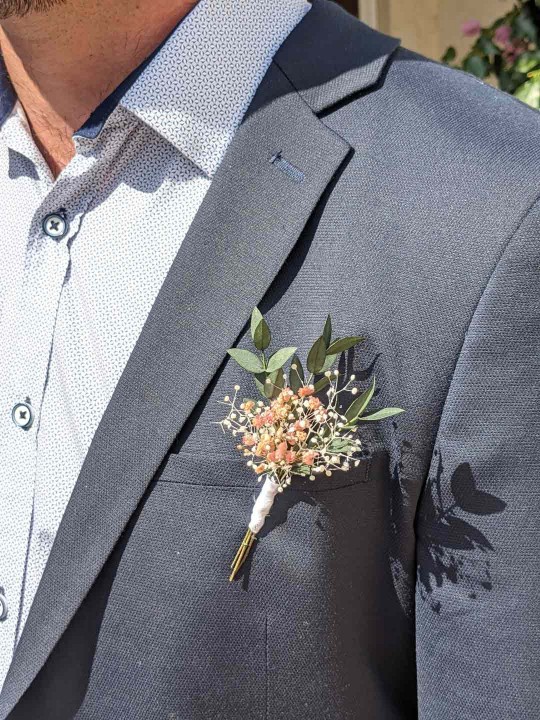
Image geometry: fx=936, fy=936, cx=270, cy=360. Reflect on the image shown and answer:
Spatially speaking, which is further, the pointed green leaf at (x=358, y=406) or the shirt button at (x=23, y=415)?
the shirt button at (x=23, y=415)

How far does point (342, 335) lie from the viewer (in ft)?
3.48

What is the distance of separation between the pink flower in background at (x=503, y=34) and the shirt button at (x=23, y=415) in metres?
2.39

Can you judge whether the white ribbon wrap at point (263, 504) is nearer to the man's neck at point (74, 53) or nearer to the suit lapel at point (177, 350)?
the suit lapel at point (177, 350)

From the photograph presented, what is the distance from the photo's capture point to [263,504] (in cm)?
105

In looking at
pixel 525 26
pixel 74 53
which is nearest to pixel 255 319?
pixel 74 53

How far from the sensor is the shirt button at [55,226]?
1.25 metres

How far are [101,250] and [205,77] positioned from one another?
261mm

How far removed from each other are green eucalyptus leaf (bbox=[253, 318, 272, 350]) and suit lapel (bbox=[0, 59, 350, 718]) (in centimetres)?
5

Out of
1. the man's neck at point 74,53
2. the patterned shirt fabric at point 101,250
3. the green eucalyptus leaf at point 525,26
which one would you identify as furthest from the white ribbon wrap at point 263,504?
the green eucalyptus leaf at point 525,26

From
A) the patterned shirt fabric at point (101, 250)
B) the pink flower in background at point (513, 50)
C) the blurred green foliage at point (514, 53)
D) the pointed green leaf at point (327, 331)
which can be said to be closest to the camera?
the pointed green leaf at point (327, 331)

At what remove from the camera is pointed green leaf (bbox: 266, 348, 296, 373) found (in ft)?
3.36

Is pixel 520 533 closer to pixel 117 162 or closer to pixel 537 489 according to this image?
pixel 537 489

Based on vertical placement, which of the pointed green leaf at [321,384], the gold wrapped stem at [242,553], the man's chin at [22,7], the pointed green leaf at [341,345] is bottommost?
the gold wrapped stem at [242,553]

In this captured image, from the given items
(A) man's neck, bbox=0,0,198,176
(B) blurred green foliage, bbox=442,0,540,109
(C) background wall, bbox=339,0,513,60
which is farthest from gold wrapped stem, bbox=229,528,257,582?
(C) background wall, bbox=339,0,513,60
